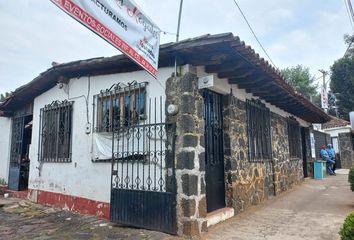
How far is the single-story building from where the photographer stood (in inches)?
188

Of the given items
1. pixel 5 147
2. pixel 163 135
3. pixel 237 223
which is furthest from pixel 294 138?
pixel 5 147

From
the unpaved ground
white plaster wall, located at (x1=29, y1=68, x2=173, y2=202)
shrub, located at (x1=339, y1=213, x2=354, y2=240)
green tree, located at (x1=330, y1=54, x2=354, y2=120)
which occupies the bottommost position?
the unpaved ground

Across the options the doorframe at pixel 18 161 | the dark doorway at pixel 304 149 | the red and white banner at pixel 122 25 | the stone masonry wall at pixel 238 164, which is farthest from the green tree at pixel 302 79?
the red and white banner at pixel 122 25

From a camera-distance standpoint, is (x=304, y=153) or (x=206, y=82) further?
(x=304, y=153)

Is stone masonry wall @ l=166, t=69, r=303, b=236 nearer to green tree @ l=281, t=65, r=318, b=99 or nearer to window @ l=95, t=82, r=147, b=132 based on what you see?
window @ l=95, t=82, r=147, b=132

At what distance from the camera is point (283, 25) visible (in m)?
10.4

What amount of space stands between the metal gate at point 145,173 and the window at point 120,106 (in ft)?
0.36

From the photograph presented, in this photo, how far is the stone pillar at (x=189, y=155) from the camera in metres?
4.59

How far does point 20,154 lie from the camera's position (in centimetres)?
943

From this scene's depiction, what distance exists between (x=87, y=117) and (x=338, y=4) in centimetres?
734

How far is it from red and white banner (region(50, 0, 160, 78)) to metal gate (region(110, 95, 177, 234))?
3.83 ft

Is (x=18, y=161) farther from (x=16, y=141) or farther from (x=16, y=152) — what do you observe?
(x=16, y=141)

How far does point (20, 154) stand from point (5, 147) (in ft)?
4.24

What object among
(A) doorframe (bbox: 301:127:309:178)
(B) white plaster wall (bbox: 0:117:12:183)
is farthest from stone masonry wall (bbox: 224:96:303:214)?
(B) white plaster wall (bbox: 0:117:12:183)
